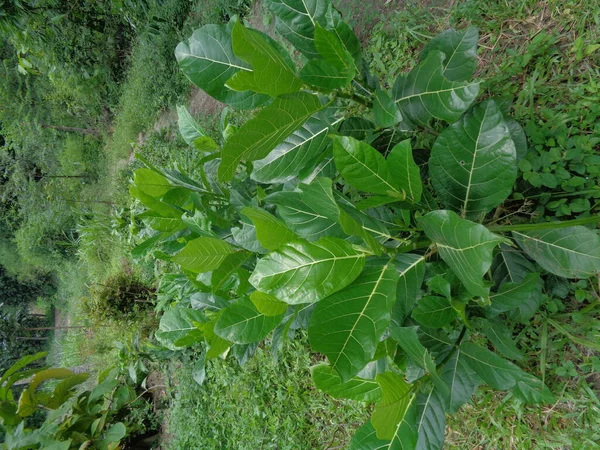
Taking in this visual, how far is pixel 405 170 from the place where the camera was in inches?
37.2

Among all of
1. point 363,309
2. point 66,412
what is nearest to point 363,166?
point 363,309

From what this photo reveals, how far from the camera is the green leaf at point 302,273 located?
862mm

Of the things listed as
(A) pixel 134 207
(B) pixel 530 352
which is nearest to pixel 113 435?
(A) pixel 134 207

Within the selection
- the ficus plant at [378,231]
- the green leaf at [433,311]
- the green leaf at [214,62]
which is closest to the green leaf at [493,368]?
the ficus plant at [378,231]

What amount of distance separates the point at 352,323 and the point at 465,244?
0.89 ft

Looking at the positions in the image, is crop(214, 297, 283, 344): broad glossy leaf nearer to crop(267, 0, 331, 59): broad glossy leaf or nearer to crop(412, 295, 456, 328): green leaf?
crop(412, 295, 456, 328): green leaf

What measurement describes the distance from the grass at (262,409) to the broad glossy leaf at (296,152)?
1029 mm

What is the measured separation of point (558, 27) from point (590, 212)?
626mm

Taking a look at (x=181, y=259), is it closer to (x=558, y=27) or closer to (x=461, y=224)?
(x=461, y=224)

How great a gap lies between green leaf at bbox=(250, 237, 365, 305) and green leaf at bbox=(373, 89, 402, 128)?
0.37 meters

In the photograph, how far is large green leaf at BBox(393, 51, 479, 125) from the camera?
97 cm

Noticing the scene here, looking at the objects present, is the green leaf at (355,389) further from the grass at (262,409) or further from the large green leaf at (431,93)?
the grass at (262,409)

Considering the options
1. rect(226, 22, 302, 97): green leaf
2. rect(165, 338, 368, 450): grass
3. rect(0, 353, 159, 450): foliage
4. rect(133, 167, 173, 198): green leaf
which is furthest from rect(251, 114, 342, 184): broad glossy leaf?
rect(0, 353, 159, 450): foliage

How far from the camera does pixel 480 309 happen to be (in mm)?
1229
